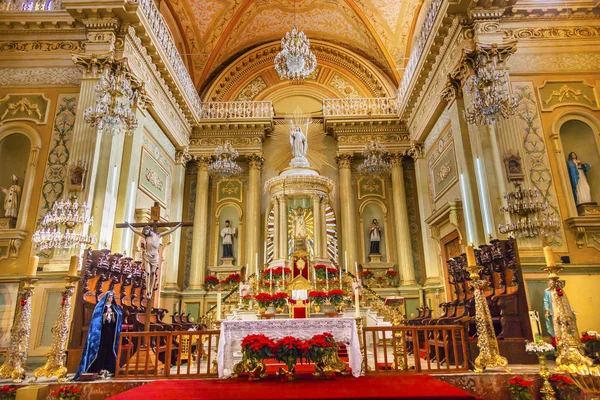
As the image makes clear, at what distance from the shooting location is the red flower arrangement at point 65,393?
4.44 m

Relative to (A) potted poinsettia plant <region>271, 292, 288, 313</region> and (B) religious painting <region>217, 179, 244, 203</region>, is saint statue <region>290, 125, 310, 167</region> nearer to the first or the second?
(B) religious painting <region>217, 179, 244, 203</region>

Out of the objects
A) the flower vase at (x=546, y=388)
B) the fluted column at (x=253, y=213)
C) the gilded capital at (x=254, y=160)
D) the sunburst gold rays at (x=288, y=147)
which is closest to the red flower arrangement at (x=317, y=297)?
the fluted column at (x=253, y=213)

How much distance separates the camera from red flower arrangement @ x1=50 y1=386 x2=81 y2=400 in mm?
4441

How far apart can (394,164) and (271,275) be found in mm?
6473

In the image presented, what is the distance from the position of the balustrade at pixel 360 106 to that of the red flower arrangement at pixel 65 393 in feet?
40.9

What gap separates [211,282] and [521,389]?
1044 cm

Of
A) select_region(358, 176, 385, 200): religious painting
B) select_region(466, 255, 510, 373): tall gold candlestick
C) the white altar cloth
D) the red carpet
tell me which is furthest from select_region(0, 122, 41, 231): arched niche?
select_region(358, 176, 385, 200): religious painting

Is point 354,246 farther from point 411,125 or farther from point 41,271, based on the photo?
point 41,271

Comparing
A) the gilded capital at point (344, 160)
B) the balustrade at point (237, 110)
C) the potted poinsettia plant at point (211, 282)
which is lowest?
the potted poinsettia plant at point (211, 282)

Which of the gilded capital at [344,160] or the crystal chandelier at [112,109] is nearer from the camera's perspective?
the crystal chandelier at [112,109]

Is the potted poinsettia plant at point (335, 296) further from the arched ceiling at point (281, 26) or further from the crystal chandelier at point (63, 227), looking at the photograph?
the arched ceiling at point (281, 26)

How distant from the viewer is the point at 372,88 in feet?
54.4

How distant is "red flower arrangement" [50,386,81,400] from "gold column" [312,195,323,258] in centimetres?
854

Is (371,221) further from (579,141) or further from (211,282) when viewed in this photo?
(579,141)
